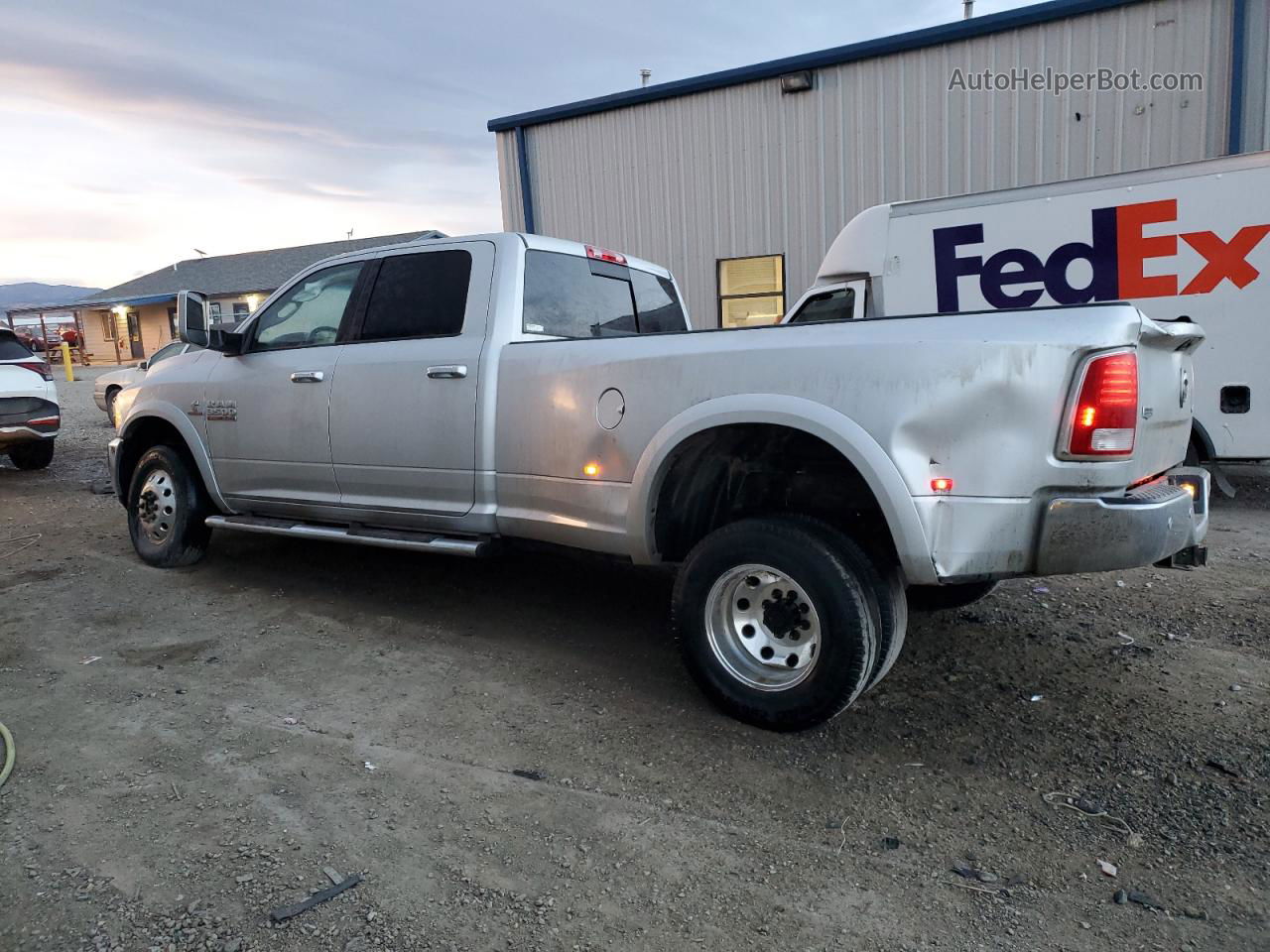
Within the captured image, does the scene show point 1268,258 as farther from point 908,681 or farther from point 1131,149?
point 908,681

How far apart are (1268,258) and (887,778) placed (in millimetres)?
5939

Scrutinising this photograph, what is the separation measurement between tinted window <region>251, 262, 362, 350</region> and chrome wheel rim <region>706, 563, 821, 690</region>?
2.88 metres

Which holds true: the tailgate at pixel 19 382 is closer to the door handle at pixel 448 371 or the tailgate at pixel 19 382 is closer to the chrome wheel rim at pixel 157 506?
the chrome wheel rim at pixel 157 506

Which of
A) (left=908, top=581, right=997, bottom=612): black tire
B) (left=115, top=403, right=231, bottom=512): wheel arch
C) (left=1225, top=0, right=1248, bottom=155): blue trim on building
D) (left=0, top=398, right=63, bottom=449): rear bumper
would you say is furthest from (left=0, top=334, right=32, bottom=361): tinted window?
(left=1225, top=0, right=1248, bottom=155): blue trim on building

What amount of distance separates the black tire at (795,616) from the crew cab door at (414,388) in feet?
4.66

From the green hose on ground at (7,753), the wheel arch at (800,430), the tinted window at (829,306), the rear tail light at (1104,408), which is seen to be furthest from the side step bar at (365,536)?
the tinted window at (829,306)

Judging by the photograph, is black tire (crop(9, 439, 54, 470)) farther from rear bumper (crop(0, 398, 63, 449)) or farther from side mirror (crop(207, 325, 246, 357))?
side mirror (crop(207, 325, 246, 357))

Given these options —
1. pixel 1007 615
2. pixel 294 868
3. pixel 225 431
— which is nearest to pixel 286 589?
pixel 225 431

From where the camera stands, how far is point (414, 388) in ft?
14.3

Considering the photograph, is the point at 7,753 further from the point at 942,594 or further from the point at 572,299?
the point at 942,594

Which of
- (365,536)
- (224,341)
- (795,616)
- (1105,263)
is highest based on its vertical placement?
(1105,263)

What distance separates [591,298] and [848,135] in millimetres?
7349

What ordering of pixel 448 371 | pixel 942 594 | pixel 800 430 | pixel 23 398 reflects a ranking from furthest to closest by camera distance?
pixel 23 398 → pixel 448 371 → pixel 942 594 → pixel 800 430

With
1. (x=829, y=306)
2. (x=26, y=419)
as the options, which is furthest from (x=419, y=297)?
(x=26, y=419)
